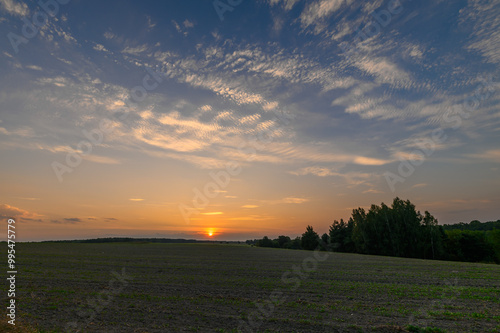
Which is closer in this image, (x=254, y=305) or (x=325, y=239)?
(x=254, y=305)

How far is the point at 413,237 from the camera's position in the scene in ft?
310

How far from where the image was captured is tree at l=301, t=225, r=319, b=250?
14562cm

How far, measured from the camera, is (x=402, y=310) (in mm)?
18250

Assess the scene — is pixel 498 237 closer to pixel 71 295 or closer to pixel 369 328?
pixel 369 328

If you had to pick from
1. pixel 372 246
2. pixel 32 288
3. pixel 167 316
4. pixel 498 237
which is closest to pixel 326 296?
pixel 167 316

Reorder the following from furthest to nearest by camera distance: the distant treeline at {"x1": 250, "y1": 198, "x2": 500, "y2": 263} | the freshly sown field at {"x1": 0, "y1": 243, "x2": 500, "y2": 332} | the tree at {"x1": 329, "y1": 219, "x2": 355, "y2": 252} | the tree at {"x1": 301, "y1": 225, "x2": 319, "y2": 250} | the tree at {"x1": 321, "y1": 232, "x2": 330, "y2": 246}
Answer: the tree at {"x1": 301, "y1": 225, "x2": 319, "y2": 250} → the tree at {"x1": 321, "y1": 232, "x2": 330, "y2": 246} → the tree at {"x1": 329, "y1": 219, "x2": 355, "y2": 252} → the distant treeline at {"x1": 250, "y1": 198, "x2": 500, "y2": 263} → the freshly sown field at {"x1": 0, "y1": 243, "x2": 500, "y2": 332}

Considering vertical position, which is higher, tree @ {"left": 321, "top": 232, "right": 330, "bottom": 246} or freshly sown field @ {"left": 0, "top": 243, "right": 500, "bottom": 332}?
Answer: freshly sown field @ {"left": 0, "top": 243, "right": 500, "bottom": 332}

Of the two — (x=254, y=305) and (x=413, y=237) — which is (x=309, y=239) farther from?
(x=254, y=305)

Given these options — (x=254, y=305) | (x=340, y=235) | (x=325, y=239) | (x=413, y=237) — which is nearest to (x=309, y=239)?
(x=325, y=239)

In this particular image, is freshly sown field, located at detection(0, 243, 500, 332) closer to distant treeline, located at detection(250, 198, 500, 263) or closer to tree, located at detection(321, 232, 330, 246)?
distant treeline, located at detection(250, 198, 500, 263)

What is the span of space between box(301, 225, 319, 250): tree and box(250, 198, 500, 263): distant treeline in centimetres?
2740

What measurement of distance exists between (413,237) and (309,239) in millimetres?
60692

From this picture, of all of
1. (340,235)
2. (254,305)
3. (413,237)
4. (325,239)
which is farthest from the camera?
(325,239)

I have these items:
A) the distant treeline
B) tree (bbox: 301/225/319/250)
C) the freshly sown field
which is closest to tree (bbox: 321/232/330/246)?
tree (bbox: 301/225/319/250)
